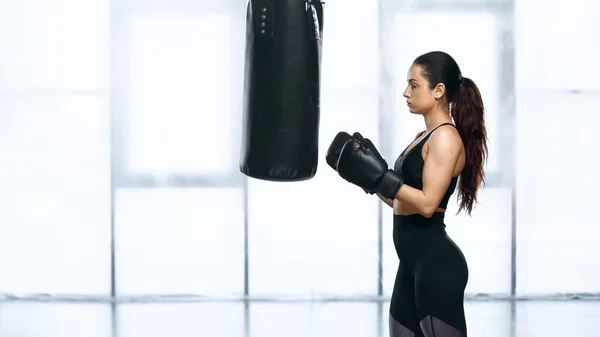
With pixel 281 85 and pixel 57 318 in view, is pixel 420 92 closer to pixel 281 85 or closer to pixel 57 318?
pixel 281 85

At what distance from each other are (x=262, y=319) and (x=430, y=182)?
7.50ft

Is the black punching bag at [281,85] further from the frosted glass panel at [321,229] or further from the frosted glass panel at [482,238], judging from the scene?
the frosted glass panel at [482,238]

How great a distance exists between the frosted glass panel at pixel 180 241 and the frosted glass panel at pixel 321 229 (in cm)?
13

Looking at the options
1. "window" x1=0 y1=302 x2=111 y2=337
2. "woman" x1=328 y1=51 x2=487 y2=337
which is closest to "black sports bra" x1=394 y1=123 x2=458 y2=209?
"woman" x1=328 y1=51 x2=487 y2=337

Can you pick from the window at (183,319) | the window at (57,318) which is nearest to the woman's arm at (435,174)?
the window at (183,319)

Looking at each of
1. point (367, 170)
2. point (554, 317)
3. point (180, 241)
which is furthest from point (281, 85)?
point (554, 317)

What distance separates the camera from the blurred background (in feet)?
14.5

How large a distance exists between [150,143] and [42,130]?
675 mm

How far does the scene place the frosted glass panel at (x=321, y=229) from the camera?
175 inches

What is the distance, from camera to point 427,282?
1978 millimetres

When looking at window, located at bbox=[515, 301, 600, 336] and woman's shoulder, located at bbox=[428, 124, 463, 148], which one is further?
window, located at bbox=[515, 301, 600, 336]

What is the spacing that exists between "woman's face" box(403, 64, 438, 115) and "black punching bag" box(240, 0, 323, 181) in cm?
42

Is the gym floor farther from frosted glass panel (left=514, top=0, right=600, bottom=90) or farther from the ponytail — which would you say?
the ponytail

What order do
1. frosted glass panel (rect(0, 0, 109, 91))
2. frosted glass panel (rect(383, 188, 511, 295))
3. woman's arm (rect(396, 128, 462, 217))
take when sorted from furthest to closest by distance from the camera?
frosted glass panel (rect(383, 188, 511, 295)), frosted glass panel (rect(0, 0, 109, 91)), woman's arm (rect(396, 128, 462, 217))
